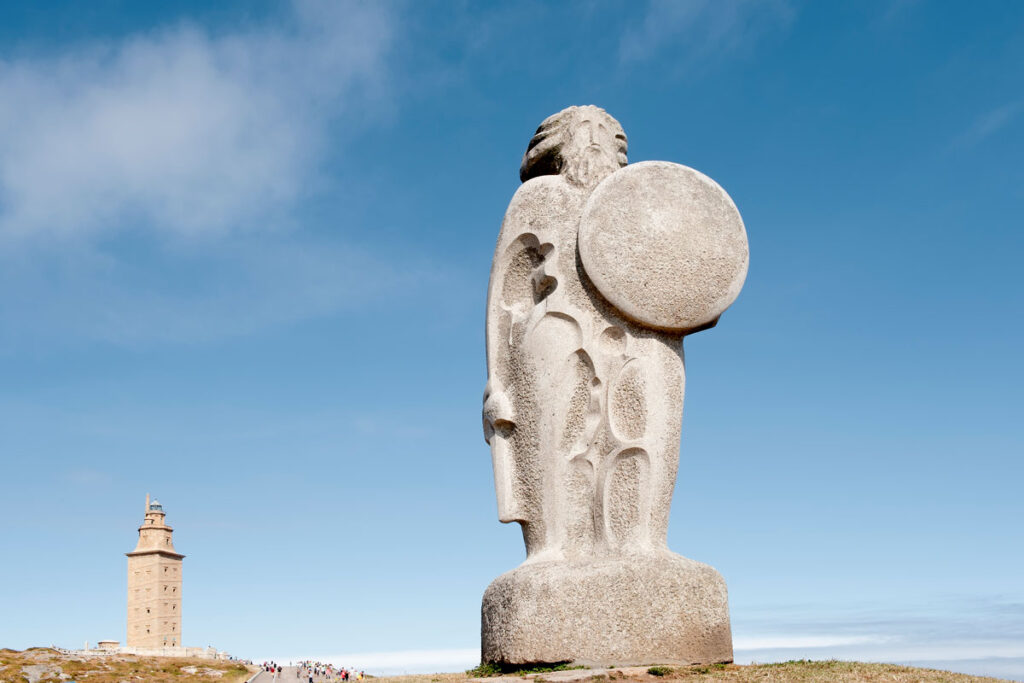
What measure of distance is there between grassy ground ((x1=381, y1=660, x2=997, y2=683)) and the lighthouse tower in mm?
66084

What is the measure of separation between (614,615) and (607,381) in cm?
172

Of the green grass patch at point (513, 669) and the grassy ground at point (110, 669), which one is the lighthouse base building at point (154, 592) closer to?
the grassy ground at point (110, 669)

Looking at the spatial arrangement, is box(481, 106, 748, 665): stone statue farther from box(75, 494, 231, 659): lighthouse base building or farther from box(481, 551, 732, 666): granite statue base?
box(75, 494, 231, 659): lighthouse base building

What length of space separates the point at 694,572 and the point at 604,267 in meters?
2.31

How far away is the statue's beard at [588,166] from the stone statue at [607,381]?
169 millimetres

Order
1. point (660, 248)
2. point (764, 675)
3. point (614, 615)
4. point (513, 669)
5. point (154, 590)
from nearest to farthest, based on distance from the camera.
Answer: point (764, 675)
point (614, 615)
point (513, 669)
point (660, 248)
point (154, 590)

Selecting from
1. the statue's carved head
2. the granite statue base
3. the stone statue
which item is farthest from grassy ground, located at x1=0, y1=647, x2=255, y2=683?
the statue's carved head

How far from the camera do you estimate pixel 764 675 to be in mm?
6453

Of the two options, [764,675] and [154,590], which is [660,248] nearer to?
[764,675]

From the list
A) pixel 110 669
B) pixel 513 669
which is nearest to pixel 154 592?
pixel 110 669

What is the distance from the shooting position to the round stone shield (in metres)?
7.32

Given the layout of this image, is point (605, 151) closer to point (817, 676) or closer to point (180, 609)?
point (817, 676)

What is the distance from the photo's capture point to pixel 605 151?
8.08 m

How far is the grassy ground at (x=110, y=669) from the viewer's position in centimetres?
3428
